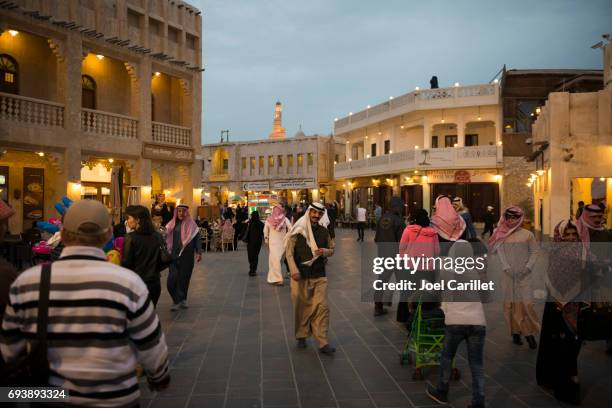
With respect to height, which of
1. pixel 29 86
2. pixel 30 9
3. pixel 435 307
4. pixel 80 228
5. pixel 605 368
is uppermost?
pixel 30 9

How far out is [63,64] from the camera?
17.1 m

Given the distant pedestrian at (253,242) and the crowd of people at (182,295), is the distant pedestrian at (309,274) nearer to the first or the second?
the crowd of people at (182,295)

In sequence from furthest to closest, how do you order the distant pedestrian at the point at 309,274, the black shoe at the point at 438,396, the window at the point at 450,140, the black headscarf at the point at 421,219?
1. the window at the point at 450,140
2. the black headscarf at the point at 421,219
3. the distant pedestrian at the point at 309,274
4. the black shoe at the point at 438,396

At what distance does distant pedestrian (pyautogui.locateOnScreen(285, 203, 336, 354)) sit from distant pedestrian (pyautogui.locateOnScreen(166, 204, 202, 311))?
9.40ft

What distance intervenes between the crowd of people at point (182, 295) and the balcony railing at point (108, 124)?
33.8 ft

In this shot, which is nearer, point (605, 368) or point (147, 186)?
point (605, 368)

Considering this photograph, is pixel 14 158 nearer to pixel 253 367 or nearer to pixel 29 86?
pixel 29 86

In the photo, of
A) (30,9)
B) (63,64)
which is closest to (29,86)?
(63,64)

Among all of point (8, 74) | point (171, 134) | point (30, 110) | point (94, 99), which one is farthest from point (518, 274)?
point (94, 99)

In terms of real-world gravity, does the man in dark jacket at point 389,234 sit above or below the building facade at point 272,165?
below

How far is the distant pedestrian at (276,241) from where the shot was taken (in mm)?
11703

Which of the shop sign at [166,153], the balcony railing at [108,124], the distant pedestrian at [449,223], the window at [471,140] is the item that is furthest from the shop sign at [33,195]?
the window at [471,140]

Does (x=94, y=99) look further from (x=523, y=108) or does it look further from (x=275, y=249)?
(x=523, y=108)

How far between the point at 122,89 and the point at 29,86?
394cm
